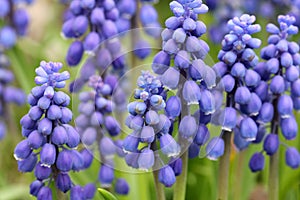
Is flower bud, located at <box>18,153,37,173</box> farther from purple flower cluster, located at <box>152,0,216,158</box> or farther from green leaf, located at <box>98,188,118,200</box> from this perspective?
purple flower cluster, located at <box>152,0,216,158</box>

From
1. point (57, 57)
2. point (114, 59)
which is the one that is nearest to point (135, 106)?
point (114, 59)

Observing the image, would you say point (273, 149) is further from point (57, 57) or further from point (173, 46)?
point (57, 57)

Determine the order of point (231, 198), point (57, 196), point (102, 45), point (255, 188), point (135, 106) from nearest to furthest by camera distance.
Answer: point (135, 106) < point (57, 196) < point (102, 45) < point (231, 198) < point (255, 188)

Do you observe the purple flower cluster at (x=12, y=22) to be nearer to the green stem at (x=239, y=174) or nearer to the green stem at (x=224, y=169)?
the green stem at (x=239, y=174)

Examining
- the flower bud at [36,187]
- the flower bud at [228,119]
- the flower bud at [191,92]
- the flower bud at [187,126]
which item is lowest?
the flower bud at [36,187]

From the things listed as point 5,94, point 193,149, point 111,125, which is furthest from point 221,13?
point 193,149

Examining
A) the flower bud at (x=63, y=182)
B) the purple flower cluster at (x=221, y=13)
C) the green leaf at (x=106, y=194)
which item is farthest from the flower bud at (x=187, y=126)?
the purple flower cluster at (x=221, y=13)
